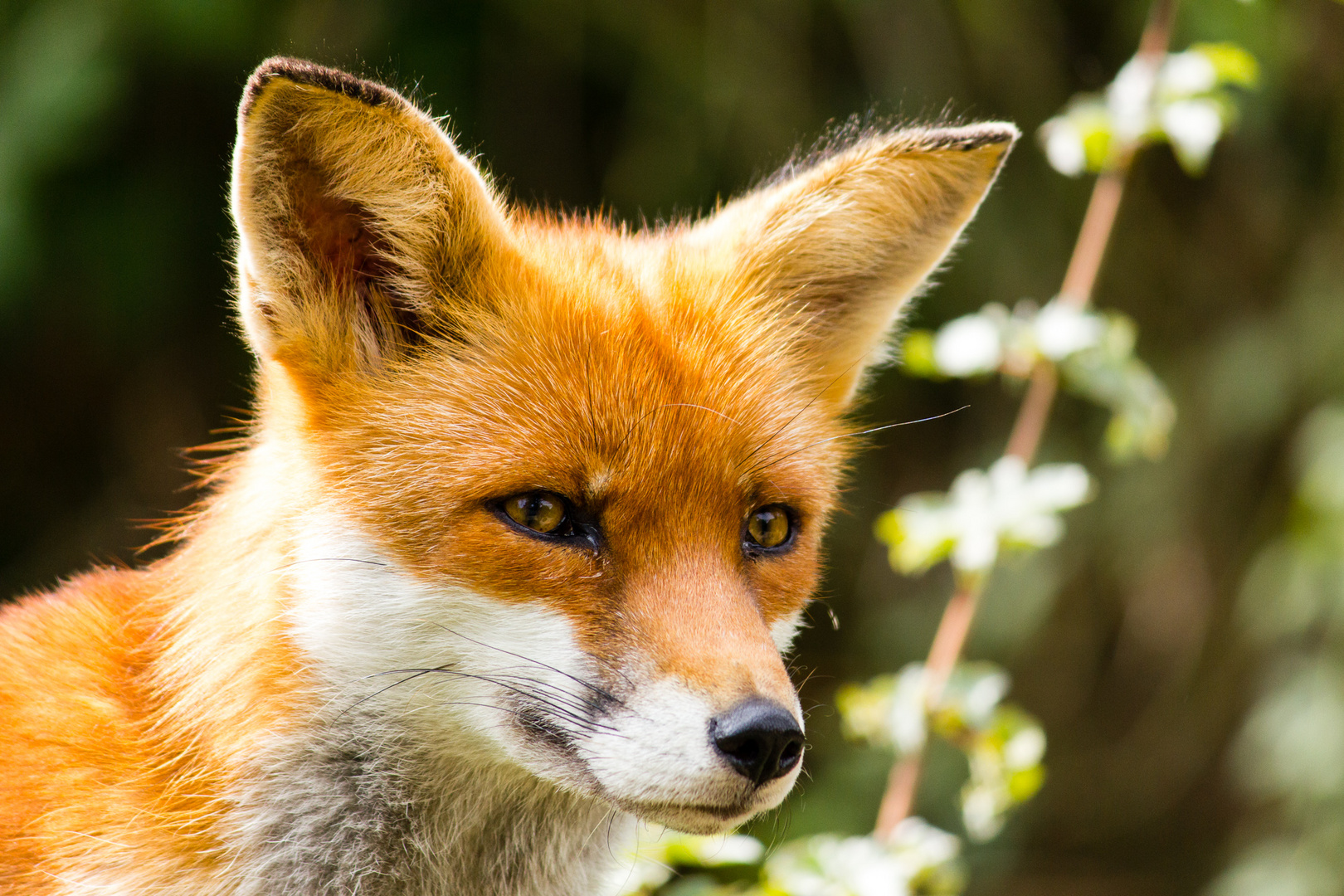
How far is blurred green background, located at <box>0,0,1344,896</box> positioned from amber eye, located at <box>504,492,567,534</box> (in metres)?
3.62

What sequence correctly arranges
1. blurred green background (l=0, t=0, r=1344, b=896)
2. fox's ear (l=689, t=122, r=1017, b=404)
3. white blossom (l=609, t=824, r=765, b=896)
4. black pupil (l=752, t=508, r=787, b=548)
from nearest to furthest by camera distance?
white blossom (l=609, t=824, r=765, b=896) → black pupil (l=752, t=508, r=787, b=548) → fox's ear (l=689, t=122, r=1017, b=404) → blurred green background (l=0, t=0, r=1344, b=896)

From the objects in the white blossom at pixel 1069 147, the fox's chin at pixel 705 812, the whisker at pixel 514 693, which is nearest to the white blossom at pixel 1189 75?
the white blossom at pixel 1069 147

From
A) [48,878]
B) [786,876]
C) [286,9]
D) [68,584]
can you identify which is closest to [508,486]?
[786,876]

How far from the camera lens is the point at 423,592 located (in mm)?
2615

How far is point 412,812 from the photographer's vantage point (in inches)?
109

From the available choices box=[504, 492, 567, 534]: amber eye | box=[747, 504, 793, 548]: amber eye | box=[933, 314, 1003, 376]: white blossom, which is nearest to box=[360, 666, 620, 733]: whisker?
box=[504, 492, 567, 534]: amber eye

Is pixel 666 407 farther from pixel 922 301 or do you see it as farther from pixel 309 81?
pixel 922 301

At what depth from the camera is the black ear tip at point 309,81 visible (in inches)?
97.7

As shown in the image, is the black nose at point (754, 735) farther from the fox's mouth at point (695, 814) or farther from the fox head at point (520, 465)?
the fox's mouth at point (695, 814)

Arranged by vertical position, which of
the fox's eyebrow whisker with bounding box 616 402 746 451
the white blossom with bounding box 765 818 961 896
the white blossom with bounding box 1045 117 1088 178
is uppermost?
the white blossom with bounding box 1045 117 1088 178

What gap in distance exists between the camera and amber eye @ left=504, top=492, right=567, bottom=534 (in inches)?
104

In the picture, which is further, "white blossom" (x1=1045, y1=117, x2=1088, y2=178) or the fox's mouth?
"white blossom" (x1=1045, y1=117, x2=1088, y2=178)

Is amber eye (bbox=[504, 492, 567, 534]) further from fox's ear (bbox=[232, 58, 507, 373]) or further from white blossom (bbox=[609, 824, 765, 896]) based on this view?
white blossom (bbox=[609, 824, 765, 896])

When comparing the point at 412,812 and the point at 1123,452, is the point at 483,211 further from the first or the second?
the point at 1123,452
